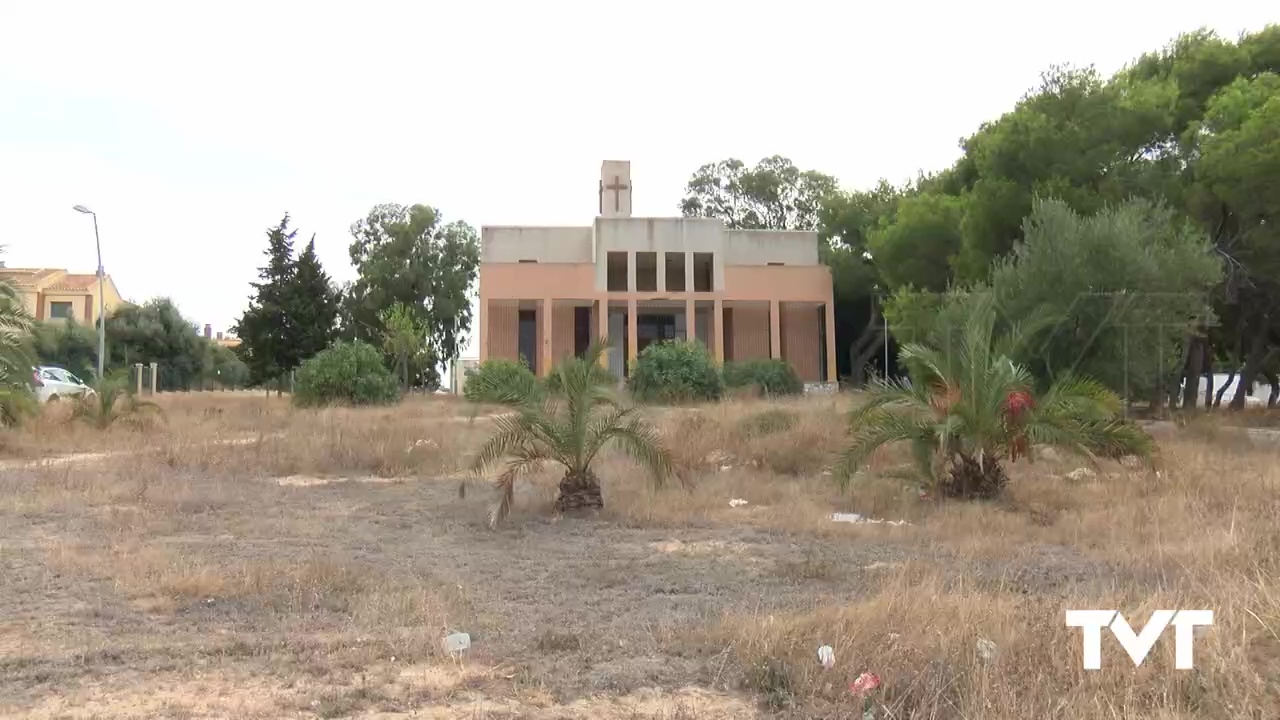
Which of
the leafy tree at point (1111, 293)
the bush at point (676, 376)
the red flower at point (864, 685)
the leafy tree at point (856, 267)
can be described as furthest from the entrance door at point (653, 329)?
the red flower at point (864, 685)

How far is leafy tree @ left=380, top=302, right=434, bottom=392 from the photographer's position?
40.2 metres

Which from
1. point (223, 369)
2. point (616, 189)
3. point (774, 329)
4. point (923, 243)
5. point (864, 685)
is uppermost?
point (616, 189)

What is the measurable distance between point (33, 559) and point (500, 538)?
4.07 metres

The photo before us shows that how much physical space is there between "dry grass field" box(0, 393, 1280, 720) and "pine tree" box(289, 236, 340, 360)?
2538cm

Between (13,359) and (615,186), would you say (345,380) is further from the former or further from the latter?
(615,186)

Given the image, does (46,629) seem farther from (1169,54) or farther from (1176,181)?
(1169,54)

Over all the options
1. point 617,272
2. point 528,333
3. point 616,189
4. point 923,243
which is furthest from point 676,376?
point 616,189

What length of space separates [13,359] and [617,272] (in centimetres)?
2469

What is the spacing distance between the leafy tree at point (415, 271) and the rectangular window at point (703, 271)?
1557 centimetres

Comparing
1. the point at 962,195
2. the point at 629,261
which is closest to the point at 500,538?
the point at 962,195

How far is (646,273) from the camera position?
39875 millimetres

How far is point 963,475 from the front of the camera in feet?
38.2


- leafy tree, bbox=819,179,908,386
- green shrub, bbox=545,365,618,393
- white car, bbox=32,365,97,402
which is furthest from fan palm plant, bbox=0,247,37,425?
leafy tree, bbox=819,179,908,386

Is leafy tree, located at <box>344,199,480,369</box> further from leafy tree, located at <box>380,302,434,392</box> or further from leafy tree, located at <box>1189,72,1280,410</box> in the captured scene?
leafy tree, located at <box>1189,72,1280,410</box>
